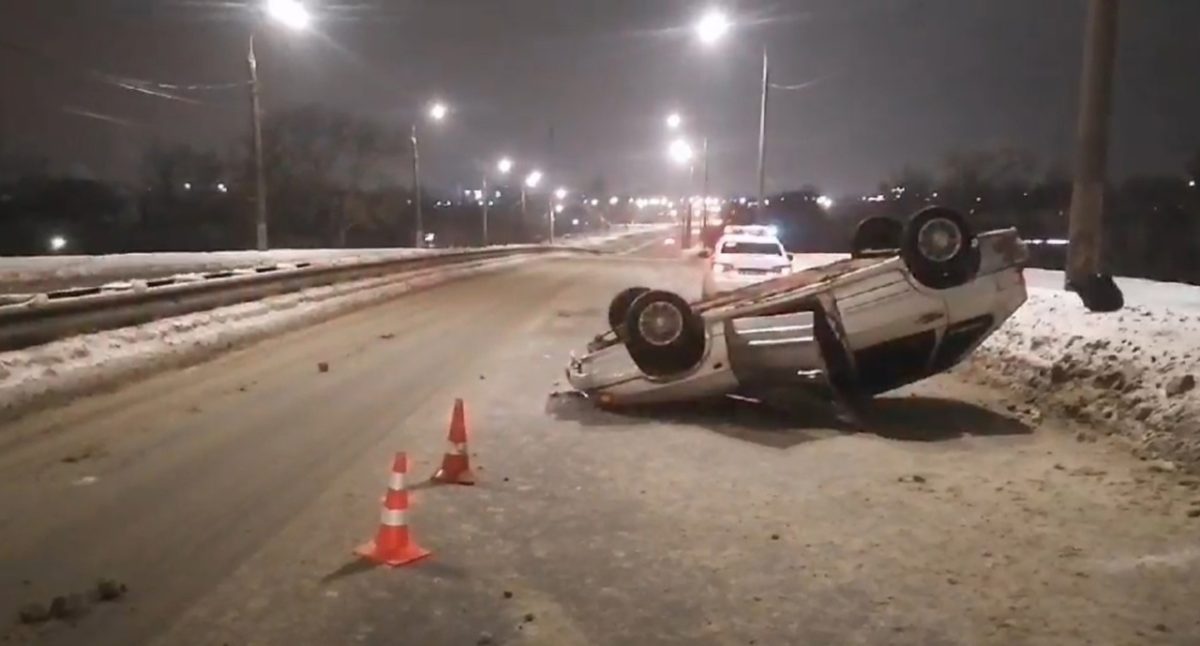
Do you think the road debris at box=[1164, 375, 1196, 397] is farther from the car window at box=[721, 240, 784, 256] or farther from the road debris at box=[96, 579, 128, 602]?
the car window at box=[721, 240, 784, 256]

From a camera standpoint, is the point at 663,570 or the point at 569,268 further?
the point at 569,268

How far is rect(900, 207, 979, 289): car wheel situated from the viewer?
980 cm

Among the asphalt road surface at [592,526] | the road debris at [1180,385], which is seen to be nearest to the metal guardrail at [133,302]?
the asphalt road surface at [592,526]

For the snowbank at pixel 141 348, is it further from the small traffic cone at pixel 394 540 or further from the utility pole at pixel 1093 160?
the utility pole at pixel 1093 160

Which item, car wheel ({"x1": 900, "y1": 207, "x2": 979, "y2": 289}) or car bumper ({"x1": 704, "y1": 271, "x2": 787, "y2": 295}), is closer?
car wheel ({"x1": 900, "y1": 207, "x2": 979, "y2": 289})

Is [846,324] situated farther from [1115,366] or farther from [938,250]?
[1115,366]

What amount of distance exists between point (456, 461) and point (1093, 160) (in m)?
9.12

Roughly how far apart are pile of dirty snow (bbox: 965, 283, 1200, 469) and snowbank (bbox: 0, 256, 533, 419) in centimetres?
966

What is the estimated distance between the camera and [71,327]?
41.2ft

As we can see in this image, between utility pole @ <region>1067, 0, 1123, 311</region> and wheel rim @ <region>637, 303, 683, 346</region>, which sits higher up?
utility pole @ <region>1067, 0, 1123, 311</region>

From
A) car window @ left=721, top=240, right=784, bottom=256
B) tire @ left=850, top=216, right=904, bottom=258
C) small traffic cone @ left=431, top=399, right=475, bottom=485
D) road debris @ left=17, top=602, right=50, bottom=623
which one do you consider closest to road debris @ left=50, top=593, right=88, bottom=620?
road debris @ left=17, top=602, right=50, bottom=623

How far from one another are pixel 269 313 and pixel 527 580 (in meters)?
13.8

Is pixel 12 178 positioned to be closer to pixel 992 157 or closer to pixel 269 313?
pixel 269 313

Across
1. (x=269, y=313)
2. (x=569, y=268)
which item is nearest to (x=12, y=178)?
(x=569, y=268)
